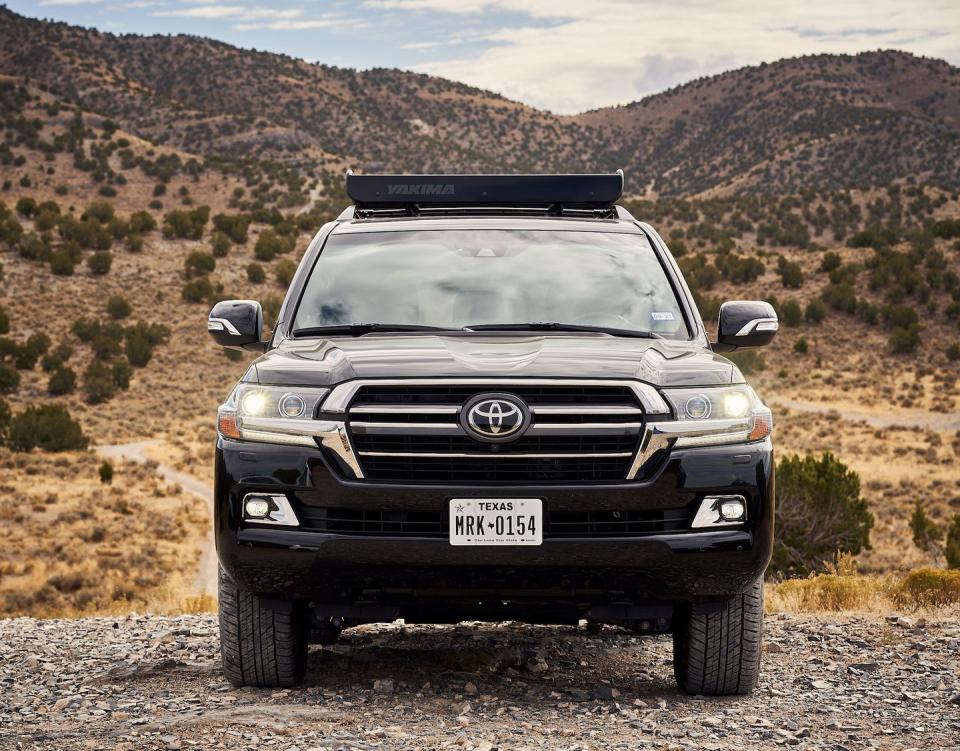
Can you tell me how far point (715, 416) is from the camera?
5012 mm

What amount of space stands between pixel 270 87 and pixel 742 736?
341 feet

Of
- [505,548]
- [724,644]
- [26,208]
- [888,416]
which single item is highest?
[26,208]

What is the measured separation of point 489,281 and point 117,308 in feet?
137

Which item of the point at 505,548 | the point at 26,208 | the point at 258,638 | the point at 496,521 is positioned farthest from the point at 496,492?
the point at 26,208

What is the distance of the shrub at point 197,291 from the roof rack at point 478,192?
4216cm

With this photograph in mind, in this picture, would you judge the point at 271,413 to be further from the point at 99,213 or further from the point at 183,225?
the point at 99,213

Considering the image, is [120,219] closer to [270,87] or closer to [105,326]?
[105,326]

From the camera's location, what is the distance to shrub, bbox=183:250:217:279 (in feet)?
165

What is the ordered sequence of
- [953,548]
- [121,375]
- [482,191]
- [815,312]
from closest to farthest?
[482,191]
[953,548]
[121,375]
[815,312]

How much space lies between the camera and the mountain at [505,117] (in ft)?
298

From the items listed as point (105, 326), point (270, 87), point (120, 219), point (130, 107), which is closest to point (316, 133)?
point (270, 87)

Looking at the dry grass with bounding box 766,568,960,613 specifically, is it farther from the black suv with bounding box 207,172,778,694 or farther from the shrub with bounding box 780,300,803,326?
the shrub with bounding box 780,300,803,326

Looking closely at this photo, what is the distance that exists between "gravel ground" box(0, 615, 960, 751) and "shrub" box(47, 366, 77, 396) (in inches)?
1282

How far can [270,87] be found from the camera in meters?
104
